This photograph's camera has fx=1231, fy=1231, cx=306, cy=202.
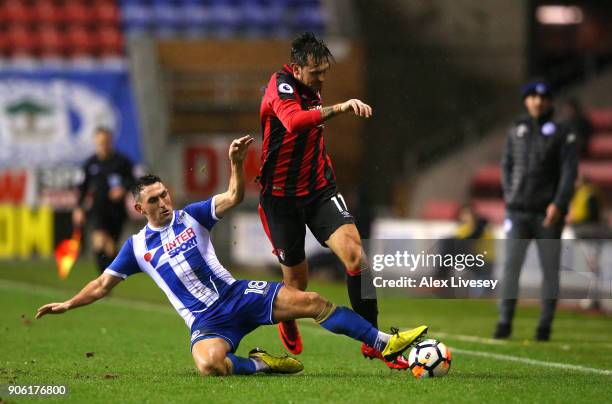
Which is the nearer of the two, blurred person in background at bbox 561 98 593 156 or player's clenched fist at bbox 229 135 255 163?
player's clenched fist at bbox 229 135 255 163

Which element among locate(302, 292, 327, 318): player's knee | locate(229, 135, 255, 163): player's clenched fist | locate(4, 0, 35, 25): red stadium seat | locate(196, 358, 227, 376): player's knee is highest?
locate(4, 0, 35, 25): red stadium seat

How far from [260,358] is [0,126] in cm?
1396

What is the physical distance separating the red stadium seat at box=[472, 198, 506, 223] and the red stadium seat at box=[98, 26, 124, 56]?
6.57m

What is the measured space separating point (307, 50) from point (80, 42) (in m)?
14.3

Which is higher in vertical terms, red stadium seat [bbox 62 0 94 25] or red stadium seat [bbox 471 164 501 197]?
red stadium seat [bbox 62 0 94 25]

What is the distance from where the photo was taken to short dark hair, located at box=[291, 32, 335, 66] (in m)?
7.16

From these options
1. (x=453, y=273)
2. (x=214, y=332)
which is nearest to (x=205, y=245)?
(x=214, y=332)

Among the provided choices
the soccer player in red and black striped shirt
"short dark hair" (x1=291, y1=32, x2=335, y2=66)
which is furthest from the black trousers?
"short dark hair" (x1=291, y1=32, x2=335, y2=66)

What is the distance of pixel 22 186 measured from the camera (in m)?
20.0

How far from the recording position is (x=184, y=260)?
6.92 metres

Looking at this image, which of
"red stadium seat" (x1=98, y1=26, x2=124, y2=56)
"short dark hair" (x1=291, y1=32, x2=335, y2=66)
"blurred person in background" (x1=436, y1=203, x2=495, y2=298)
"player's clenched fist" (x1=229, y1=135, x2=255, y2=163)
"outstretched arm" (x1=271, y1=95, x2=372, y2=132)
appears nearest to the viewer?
"outstretched arm" (x1=271, y1=95, x2=372, y2=132)

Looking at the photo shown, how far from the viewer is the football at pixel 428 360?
6789 mm

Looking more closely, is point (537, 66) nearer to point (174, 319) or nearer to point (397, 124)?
point (397, 124)

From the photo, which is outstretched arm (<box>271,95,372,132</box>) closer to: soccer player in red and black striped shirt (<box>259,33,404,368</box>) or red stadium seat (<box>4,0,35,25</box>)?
soccer player in red and black striped shirt (<box>259,33,404,368</box>)
